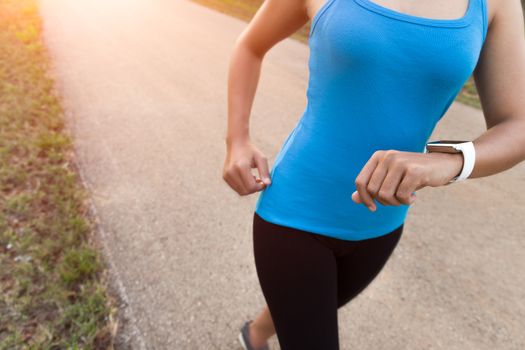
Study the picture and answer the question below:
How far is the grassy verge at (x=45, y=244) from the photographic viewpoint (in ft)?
6.41

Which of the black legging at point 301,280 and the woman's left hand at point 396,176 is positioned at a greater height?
the woman's left hand at point 396,176

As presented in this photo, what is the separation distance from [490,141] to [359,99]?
0.32 meters

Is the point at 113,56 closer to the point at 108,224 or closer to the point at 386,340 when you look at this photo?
the point at 108,224

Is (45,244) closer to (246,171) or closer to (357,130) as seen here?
(246,171)

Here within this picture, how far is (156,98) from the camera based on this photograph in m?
4.96

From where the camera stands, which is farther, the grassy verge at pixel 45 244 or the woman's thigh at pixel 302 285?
the grassy verge at pixel 45 244

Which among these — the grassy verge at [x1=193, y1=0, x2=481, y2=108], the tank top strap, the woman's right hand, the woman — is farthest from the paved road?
the grassy verge at [x1=193, y1=0, x2=481, y2=108]

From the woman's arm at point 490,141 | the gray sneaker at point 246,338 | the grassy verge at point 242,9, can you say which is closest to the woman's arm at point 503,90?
the woman's arm at point 490,141

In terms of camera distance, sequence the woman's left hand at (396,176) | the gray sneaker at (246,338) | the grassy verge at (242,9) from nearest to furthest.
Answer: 1. the woman's left hand at (396,176)
2. the gray sneaker at (246,338)
3. the grassy verge at (242,9)

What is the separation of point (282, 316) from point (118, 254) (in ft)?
5.35

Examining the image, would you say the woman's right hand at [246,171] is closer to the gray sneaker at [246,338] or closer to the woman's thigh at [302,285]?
the woman's thigh at [302,285]

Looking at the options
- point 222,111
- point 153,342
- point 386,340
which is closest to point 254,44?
point 153,342

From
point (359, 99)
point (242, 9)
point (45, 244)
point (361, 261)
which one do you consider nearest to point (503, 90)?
point (359, 99)

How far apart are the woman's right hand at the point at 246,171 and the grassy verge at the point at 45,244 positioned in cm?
127
